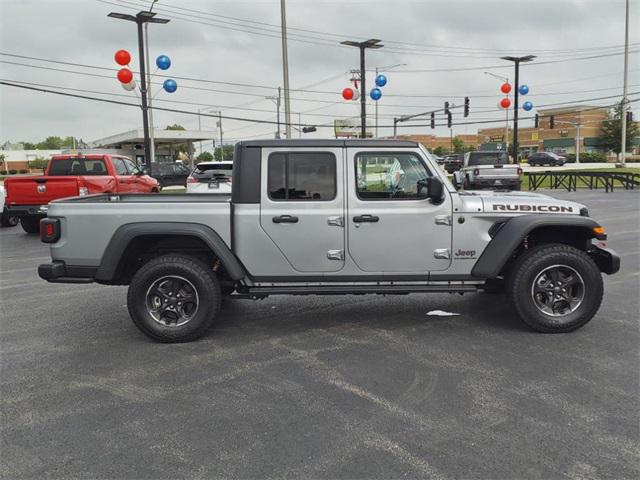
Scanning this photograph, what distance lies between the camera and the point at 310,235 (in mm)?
5211

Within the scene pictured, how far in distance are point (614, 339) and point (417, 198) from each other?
223cm

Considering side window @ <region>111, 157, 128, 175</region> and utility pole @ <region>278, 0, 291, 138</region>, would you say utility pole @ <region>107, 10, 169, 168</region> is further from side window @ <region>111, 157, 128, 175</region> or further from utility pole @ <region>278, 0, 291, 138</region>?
side window @ <region>111, 157, 128, 175</region>

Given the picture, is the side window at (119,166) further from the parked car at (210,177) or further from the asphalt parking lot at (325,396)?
the asphalt parking lot at (325,396)

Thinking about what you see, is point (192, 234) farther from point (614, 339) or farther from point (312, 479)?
point (614, 339)

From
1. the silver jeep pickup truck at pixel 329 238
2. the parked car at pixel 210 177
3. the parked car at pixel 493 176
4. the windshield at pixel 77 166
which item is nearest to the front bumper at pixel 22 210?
the windshield at pixel 77 166

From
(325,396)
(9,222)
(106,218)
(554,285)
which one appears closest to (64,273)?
(106,218)

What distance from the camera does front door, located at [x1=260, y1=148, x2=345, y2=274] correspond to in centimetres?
520

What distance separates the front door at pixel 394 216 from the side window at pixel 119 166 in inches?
418

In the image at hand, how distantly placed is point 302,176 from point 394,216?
0.95 m

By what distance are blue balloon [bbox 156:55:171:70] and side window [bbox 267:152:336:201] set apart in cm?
1912

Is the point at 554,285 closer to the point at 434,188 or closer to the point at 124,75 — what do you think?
the point at 434,188

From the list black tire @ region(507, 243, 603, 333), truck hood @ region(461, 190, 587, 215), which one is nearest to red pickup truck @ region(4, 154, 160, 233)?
truck hood @ region(461, 190, 587, 215)

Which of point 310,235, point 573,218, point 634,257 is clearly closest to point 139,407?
point 310,235

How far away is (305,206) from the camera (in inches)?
206
